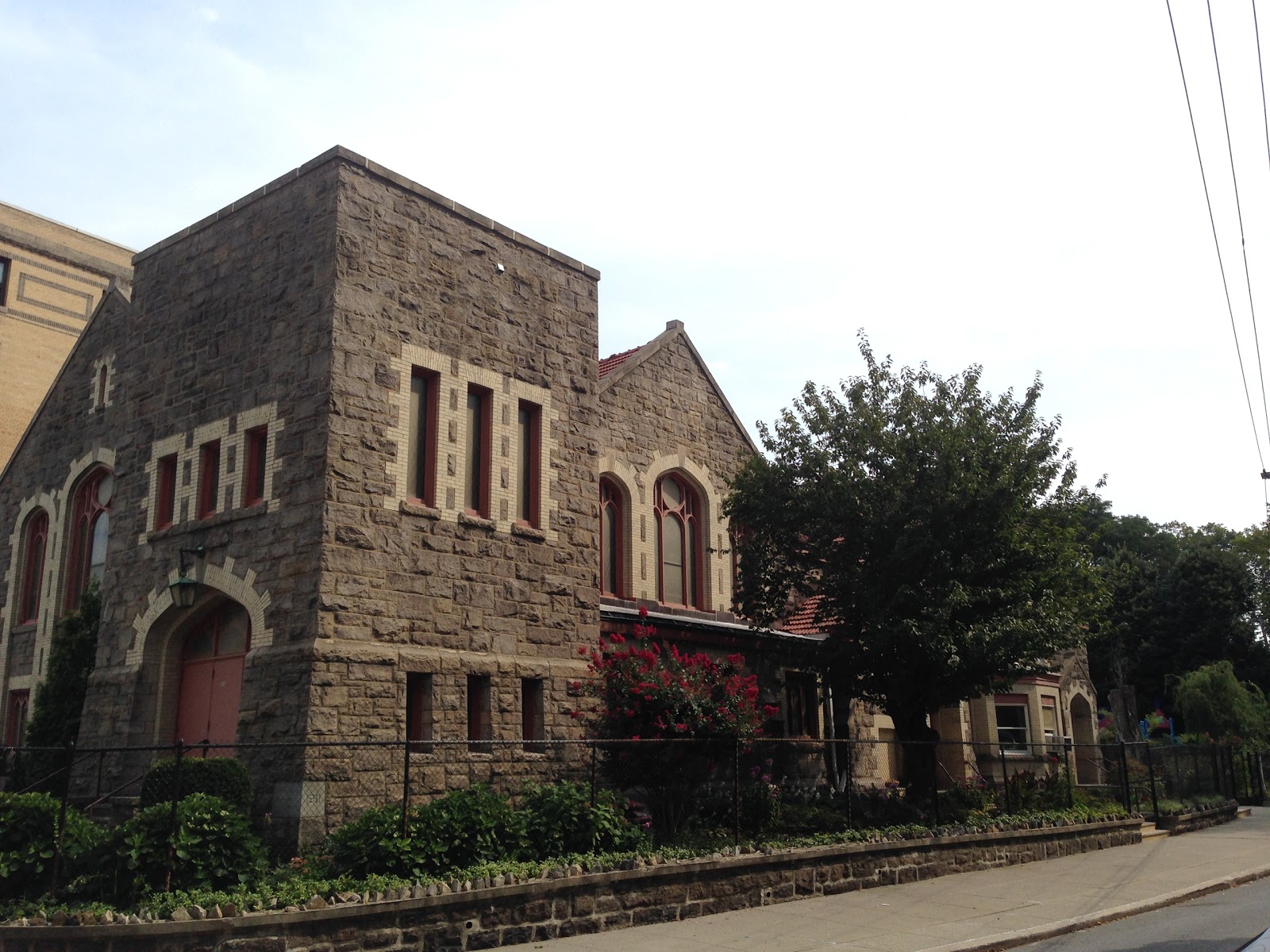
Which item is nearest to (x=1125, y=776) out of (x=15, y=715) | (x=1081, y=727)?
(x=1081, y=727)

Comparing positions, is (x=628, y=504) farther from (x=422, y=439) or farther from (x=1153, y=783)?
(x=1153, y=783)

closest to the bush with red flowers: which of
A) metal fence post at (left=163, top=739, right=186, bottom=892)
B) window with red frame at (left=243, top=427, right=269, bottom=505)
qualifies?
window with red frame at (left=243, top=427, right=269, bottom=505)

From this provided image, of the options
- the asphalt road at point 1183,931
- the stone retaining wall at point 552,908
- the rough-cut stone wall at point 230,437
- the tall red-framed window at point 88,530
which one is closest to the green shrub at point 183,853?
the stone retaining wall at point 552,908

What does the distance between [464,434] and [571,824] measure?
600cm

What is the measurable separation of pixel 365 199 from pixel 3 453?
63.6 ft

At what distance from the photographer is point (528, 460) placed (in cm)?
1717

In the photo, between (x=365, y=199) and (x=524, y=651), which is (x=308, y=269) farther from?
(x=524, y=651)

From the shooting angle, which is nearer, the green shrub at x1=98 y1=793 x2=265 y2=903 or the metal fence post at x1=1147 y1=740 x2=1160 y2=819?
the green shrub at x1=98 y1=793 x2=265 y2=903

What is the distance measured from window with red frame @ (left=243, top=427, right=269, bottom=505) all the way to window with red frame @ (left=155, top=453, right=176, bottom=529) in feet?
5.43

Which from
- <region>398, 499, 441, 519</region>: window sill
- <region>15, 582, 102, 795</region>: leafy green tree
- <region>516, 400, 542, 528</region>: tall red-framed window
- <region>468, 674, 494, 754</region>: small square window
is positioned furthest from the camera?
<region>15, 582, 102, 795</region>: leafy green tree

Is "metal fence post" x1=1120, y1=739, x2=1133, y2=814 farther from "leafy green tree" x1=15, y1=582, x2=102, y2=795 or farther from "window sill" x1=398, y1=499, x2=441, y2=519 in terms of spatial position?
"leafy green tree" x1=15, y1=582, x2=102, y2=795

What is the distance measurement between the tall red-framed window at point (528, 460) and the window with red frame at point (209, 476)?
4.34 m

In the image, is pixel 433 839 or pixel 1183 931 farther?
pixel 1183 931

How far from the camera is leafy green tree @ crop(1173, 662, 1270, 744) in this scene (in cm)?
3912
